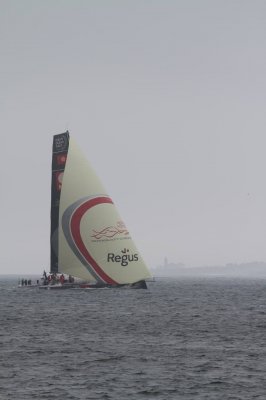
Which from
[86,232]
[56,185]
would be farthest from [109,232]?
[56,185]

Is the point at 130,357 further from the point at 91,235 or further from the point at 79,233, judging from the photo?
the point at 79,233

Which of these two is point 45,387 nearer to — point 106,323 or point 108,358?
point 108,358

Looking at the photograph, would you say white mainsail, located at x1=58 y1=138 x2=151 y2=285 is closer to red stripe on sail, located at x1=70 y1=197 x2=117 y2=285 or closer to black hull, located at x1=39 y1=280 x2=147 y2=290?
red stripe on sail, located at x1=70 y1=197 x2=117 y2=285

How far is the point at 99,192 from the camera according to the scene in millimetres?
95438

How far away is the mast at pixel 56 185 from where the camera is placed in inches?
3880

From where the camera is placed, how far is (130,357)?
3841 centimetres

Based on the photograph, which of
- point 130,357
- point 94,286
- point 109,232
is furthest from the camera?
point 94,286

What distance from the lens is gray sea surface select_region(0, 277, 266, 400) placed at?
1190 inches

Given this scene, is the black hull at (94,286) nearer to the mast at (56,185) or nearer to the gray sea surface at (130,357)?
the mast at (56,185)

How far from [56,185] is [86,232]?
986cm

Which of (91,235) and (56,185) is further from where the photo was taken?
(56,185)

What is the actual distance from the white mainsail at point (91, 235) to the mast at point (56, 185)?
149cm

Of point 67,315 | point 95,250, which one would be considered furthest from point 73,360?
point 95,250

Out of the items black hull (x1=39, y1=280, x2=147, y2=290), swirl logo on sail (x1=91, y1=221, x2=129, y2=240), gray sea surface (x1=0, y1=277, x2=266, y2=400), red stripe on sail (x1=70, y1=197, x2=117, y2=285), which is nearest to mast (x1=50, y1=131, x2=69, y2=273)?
black hull (x1=39, y1=280, x2=147, y2=290)
